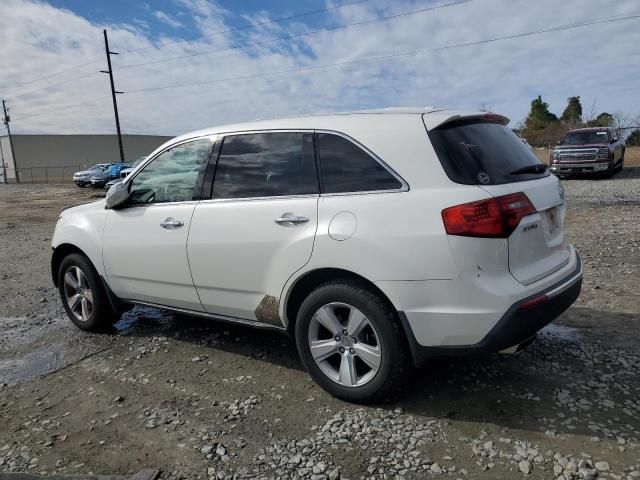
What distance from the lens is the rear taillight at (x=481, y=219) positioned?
9.25ft

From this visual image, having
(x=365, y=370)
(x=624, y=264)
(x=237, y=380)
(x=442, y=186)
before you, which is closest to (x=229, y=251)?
(x=237, y=380)

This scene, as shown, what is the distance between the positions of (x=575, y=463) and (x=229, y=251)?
7.95ft

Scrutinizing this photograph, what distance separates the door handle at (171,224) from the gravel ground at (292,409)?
111 cm

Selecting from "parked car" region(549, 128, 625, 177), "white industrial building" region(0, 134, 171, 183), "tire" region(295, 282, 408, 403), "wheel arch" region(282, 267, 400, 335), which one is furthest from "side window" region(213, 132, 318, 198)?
"white industrial building" region(0, 134, 171, 183)

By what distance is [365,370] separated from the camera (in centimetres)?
333

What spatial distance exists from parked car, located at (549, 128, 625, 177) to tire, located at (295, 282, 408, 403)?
1651cm

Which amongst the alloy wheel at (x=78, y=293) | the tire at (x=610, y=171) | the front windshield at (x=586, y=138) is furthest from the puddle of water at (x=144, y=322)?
the front windshield at (x=586, y=138)

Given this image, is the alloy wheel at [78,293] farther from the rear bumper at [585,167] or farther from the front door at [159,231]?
the rear bumper at [585,167]

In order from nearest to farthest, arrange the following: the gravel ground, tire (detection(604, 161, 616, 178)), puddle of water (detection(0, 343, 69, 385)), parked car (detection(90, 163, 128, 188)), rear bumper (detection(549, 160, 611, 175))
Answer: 1. the gravel ground
2. puddle of water (detection(0, 343, 69, 385))
3. rear bumper (detection(549, 160, 611, 175))
4. tire (detection(604, 161, 616, 178))
5. parked car (detection(90, 163, 128, 188))

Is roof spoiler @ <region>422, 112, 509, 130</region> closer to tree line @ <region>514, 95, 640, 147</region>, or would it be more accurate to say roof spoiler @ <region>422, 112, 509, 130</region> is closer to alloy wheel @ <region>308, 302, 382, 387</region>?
alloy wheel @ <region>308, 302, 382, 387</region>

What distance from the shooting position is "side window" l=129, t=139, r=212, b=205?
4.07 m

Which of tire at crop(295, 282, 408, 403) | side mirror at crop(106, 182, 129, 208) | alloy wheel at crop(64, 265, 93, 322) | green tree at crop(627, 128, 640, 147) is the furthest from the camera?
green tree at crop(627, 128, 640, 147)

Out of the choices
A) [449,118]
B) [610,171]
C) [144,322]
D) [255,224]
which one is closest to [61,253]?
[144,322]

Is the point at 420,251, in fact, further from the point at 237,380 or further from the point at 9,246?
the point at 9,246
